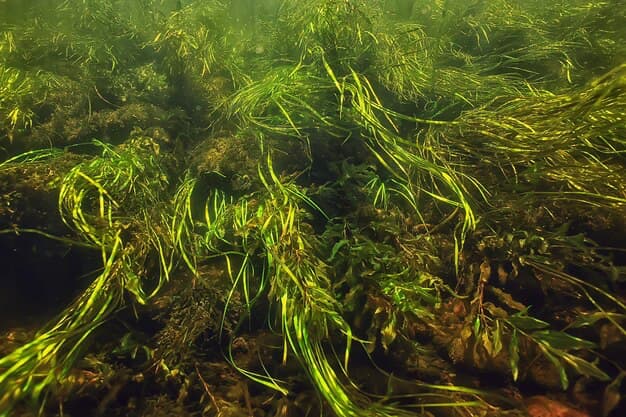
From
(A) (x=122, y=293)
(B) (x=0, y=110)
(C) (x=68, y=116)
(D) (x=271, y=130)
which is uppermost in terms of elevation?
(B) (x=0, y=110)

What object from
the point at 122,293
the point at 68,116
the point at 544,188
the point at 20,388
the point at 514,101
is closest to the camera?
the point at 20,388

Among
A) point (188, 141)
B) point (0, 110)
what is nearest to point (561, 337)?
point (188, 141)

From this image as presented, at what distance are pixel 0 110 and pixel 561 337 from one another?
10.4 ft

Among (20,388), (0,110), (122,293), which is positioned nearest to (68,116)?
(0,110)

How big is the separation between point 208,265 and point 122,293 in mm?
403

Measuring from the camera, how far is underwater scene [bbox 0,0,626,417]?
127cm

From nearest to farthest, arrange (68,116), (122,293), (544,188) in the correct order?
(122,293), (544,188), (68,116)

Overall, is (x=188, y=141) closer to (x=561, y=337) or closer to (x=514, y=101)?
(x=514, y=101)

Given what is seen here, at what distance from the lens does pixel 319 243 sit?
1.63 m

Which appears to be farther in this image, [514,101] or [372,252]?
[514,101]

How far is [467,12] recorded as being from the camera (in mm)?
3865

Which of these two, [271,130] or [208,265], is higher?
[271,130]

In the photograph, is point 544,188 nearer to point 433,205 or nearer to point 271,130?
point 433,205

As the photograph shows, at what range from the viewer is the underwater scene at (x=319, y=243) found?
127 cm
